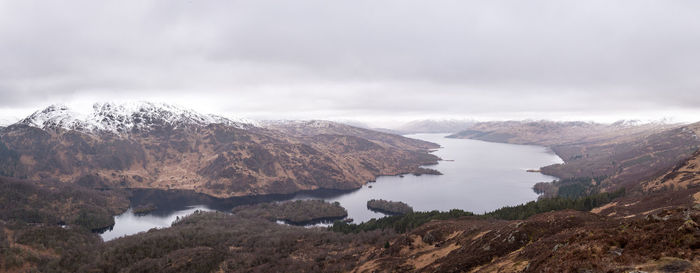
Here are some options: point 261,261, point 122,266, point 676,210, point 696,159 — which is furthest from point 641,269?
point 696,159

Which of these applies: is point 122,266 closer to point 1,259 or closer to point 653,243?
point 1,259

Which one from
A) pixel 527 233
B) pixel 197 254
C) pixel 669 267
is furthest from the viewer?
pixel 197 254

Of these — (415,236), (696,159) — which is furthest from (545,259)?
(696,159)

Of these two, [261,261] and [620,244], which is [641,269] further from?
[261,261]

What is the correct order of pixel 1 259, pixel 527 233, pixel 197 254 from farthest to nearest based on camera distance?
1. pixel 1 259
2. pixel 197 254
3. pixel 527 233

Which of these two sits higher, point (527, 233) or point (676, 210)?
point (676, 210)

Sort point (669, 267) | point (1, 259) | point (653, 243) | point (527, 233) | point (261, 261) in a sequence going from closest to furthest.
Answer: point (669, 267) → point (653, 243) → point (527, 233) → point (261, 261) → point (1, 259)

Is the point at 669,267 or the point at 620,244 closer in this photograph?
the point at 669,267

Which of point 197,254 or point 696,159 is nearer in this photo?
point 197,254

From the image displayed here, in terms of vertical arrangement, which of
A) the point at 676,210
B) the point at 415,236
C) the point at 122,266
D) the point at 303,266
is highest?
the point at 676,210
